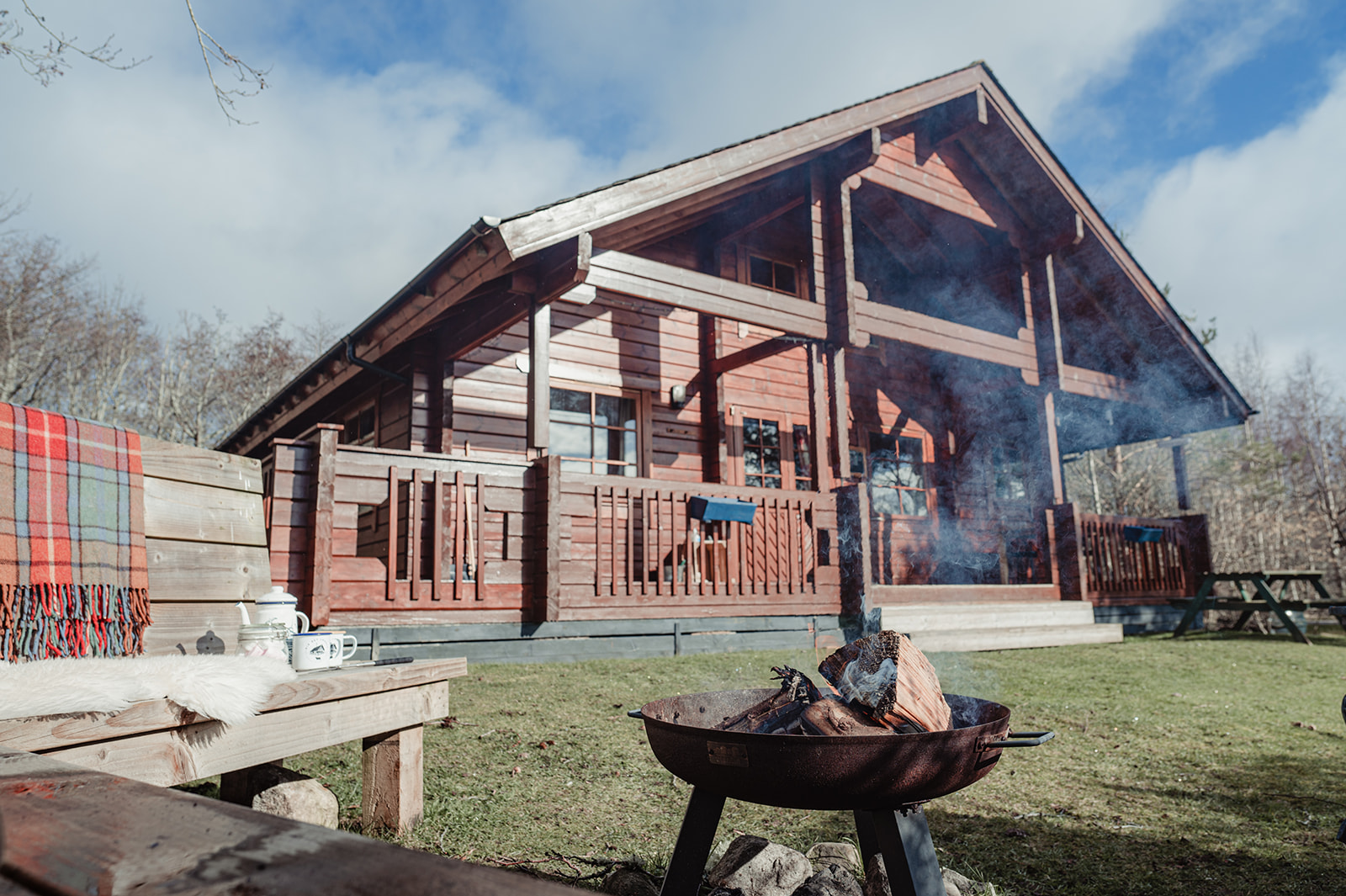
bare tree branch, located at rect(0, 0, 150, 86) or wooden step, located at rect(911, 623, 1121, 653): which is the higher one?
bare tree branch, located at rect(0, 0, 150, 86)

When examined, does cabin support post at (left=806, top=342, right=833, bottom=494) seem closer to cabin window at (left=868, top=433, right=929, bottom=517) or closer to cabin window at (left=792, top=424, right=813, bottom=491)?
cabin window at (left=792, top=424, right=813, bottom=491)

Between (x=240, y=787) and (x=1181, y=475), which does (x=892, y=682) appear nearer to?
(x=240, y=787)

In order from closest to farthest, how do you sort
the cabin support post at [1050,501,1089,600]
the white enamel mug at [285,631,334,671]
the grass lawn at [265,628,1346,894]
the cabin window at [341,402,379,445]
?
1. the white enamel mug at [285,631,334,671]
2. the grass lawn at [265,628,1346,894]
3. the cabin support post at [1050,501,1089,600]
4. the cabin window at [341,402,379,445]

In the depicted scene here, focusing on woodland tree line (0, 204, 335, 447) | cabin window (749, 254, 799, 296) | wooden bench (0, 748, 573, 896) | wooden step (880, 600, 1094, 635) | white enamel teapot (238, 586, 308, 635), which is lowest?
wooden step (880, 600, 1094, 635)

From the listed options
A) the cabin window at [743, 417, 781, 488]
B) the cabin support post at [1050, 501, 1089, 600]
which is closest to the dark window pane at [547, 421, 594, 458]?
the cabin window at [743, 417, 781, 488]

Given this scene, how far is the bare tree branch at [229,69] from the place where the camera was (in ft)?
13.8

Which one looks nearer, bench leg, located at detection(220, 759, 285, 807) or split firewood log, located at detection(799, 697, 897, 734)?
split firewood log, located at detection(799, 697, 897, 734)

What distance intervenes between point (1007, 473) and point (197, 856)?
1260cm

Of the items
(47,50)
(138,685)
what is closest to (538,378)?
(47,50)

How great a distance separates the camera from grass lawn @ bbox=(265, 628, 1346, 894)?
247 centimetres

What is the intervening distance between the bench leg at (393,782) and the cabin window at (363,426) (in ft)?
25.3

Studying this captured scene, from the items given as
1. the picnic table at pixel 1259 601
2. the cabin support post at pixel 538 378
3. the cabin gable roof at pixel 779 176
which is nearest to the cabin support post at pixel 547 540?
the cabin support post at pixel 538 378

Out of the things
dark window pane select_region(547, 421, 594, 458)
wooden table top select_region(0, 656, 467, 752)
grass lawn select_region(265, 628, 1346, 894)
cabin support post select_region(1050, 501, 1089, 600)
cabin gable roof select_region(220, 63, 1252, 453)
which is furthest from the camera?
cabin support post select_region(1050, 501, 1089, 600)

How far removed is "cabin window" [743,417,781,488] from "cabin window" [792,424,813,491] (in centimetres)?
29
